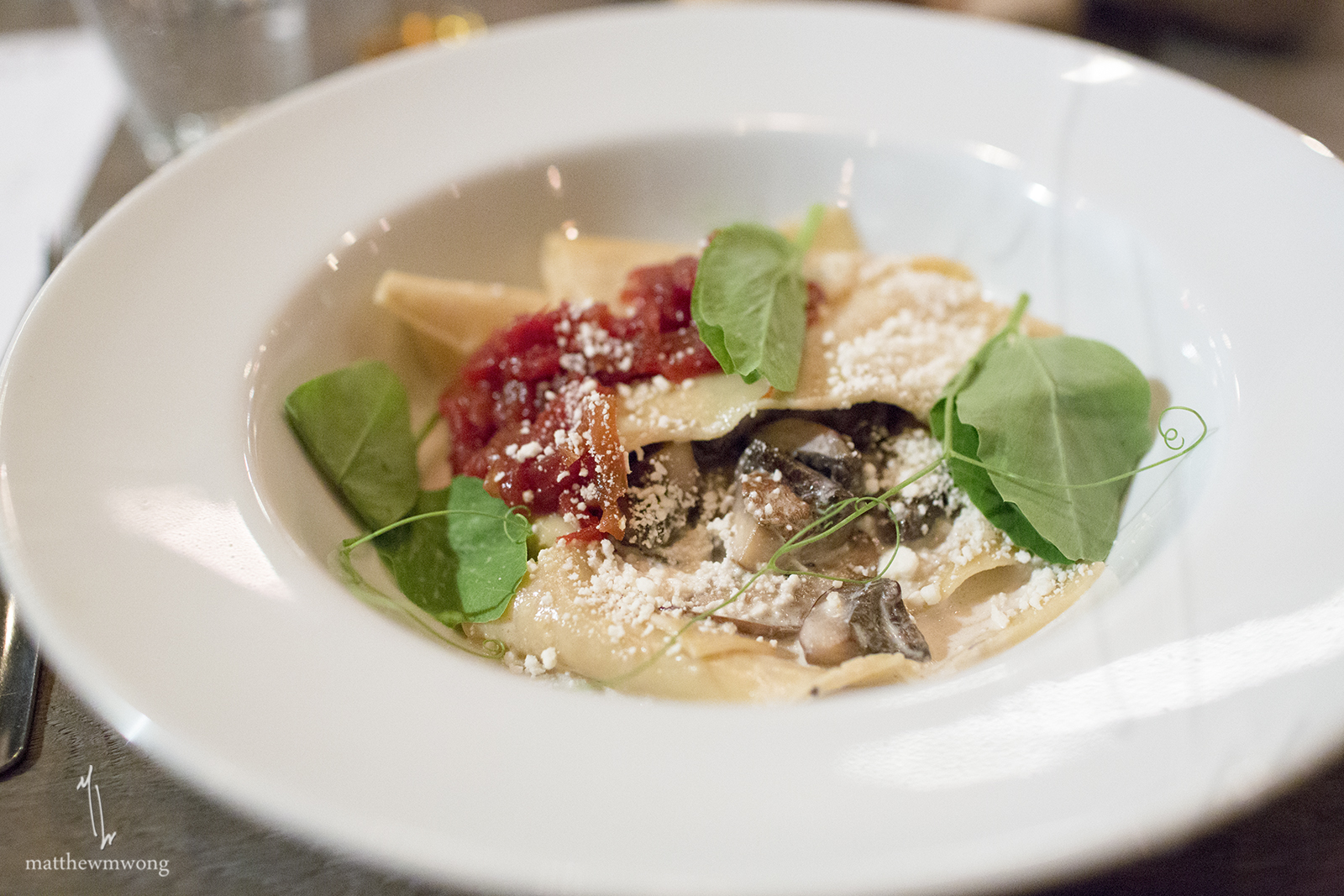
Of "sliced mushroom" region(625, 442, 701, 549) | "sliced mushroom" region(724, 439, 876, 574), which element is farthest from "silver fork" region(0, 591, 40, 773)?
"sliced mushroom" region(724, 439, 876, 574)

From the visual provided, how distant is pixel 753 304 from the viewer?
1.90 meters

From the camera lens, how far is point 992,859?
918 millimetres

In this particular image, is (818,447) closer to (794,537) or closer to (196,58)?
(794,537)

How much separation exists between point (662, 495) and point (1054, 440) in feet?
2.61

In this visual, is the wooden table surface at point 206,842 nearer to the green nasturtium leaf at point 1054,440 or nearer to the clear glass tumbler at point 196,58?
the green nasturtium leaf at point 1054,440

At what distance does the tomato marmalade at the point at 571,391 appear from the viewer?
1.78 meters

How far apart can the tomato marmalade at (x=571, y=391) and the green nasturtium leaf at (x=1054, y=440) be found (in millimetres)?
586

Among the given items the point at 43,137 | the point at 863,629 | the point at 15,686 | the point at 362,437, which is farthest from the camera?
the point at 43,137

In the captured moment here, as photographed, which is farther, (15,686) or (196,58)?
(196,58)

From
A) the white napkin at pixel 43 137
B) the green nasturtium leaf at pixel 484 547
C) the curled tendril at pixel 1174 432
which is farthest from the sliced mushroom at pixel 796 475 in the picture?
the white napkin at pixel 43 137

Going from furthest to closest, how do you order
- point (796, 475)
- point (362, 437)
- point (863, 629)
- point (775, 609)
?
point (362, 437) → point (796, 475) → point (775, 609) → point (863, 629)

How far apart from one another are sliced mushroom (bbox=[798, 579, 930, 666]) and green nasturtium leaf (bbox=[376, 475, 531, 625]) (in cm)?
58

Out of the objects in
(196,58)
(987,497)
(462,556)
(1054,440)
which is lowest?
(462,556)

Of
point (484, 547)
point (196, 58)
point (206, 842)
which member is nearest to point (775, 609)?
point (484, 547)
